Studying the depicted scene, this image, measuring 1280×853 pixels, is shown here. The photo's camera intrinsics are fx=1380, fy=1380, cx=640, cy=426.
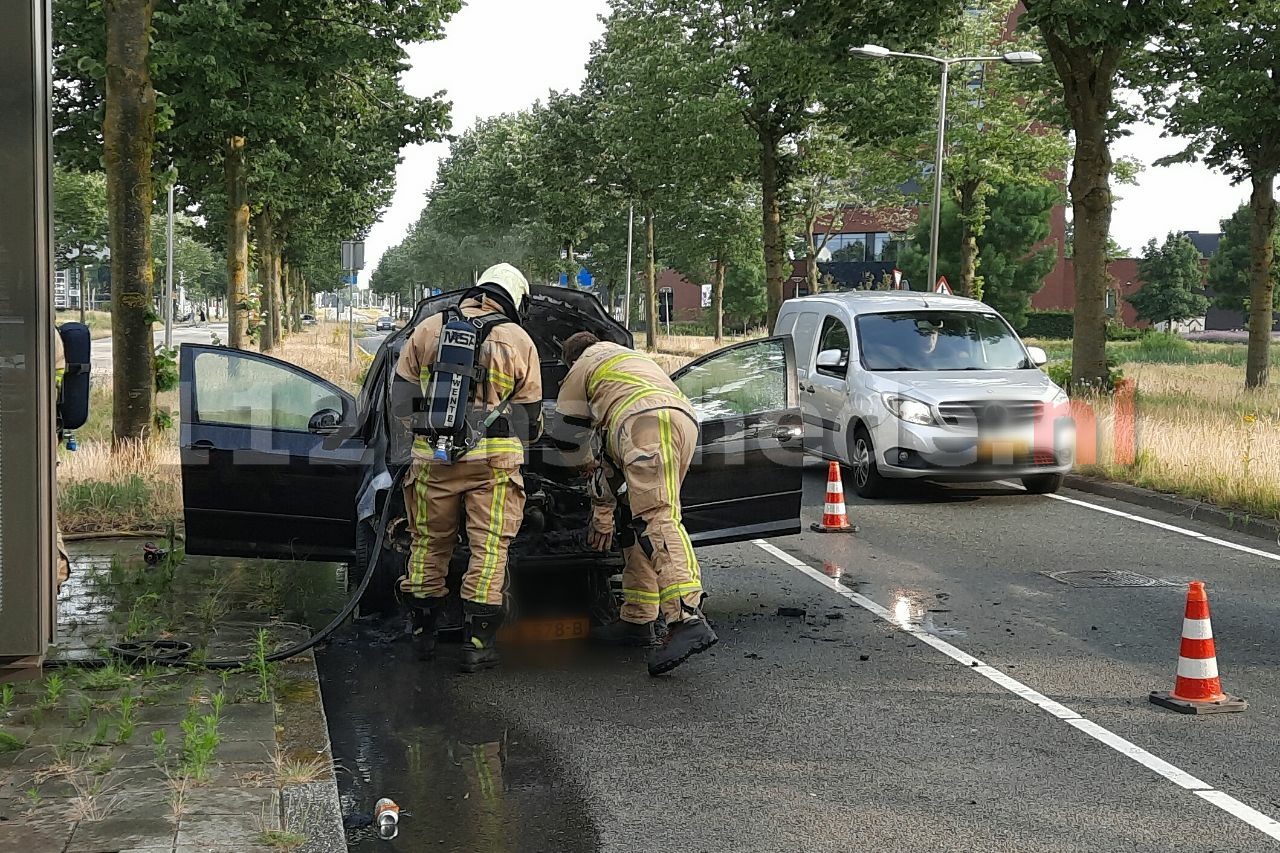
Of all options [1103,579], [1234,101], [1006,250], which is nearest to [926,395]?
[1103,579]

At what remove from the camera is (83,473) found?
11.2 metres

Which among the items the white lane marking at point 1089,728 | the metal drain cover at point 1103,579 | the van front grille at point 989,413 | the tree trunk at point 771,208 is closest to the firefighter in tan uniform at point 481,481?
the white lane marking at point 1089,728

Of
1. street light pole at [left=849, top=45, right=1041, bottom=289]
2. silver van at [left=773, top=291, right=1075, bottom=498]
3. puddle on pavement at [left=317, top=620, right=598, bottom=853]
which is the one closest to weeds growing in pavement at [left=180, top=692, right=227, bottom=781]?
puddle on pavement at [left=317, top=620, right=598, bottom=853]

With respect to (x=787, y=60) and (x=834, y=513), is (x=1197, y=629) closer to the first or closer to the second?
(x=834, y=513)

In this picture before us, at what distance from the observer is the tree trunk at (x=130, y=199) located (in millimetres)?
11445

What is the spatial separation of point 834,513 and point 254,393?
16.9 ft

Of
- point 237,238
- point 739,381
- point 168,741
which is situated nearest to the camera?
point 168,741

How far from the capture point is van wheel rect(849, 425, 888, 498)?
12.8 m

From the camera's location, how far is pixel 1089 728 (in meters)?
5.59

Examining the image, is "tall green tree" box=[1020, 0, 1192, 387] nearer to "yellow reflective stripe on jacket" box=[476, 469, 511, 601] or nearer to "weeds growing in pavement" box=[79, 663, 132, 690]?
"yellow reflective stripe on jacket" box=[476, 469, 511, 601]

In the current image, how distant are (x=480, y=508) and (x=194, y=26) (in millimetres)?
11350

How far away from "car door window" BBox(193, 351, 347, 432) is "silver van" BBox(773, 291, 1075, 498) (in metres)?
5.72

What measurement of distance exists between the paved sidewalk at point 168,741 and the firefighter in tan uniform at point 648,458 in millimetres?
1579

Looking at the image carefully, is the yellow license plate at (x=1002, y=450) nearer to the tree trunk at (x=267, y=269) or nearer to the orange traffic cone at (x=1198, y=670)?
the orange traffic cone at (x=1198, y=670)
